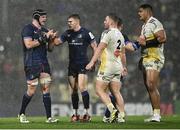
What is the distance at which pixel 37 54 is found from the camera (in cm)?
1047

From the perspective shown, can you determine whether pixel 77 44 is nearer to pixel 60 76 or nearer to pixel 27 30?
pixel 27 30

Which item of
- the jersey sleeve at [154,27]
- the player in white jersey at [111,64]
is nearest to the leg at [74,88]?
the player in white jersey at [111,64]

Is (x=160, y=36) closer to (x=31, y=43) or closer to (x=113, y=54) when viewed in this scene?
(x=113, y=54)

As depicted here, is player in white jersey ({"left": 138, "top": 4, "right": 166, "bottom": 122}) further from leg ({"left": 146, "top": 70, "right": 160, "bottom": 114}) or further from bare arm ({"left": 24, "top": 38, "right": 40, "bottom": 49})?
bare arm ({"left": 24, "top": 38, "right": 40, "bottom": 49})

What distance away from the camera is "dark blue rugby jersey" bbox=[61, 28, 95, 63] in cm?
1101

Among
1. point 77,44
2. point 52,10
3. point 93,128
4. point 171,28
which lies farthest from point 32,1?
point 93,128

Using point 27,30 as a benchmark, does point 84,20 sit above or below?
above

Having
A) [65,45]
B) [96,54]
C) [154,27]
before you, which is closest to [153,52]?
[154,27]

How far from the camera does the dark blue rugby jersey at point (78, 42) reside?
11.0 m

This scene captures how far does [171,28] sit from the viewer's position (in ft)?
57.5

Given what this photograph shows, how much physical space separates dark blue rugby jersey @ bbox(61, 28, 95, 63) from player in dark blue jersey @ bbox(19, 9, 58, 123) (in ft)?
1.79

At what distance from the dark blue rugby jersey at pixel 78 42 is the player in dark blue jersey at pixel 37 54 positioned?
1.79 feet

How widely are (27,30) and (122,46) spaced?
4.83ft

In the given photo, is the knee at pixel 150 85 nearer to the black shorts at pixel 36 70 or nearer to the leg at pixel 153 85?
the leg at pixel 153 85
